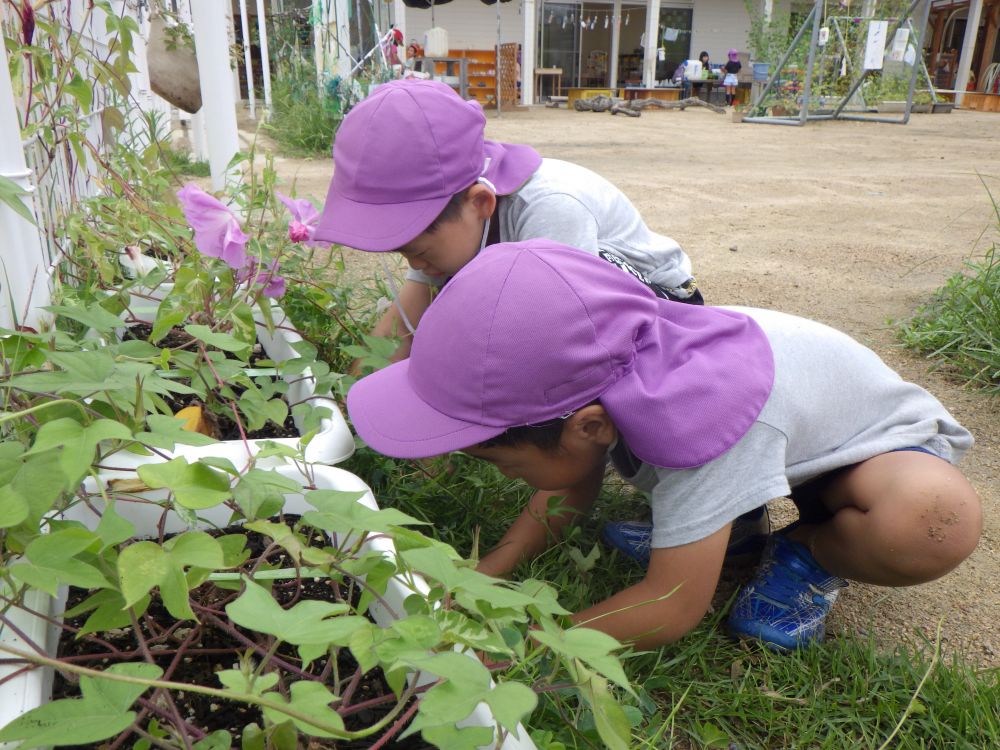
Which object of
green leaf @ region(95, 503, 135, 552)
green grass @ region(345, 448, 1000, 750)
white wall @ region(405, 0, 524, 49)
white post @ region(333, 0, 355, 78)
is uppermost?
white wall @ region(405, 0, 524, 49)

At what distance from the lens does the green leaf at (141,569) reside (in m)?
0.59

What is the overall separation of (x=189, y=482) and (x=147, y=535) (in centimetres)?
57

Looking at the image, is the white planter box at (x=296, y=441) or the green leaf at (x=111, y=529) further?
the white planter box at (x=296, y=441)

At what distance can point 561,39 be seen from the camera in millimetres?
19672

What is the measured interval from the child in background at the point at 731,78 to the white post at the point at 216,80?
1662cm

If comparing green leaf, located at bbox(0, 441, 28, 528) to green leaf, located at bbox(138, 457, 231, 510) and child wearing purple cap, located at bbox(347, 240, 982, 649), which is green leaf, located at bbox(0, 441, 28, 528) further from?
child wearing purple cap, located at bbox(347, 240, 982, 649)

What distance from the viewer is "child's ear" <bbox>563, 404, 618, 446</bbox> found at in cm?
106

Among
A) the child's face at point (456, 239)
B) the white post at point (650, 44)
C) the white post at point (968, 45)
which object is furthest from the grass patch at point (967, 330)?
the white post at point (968, 45)

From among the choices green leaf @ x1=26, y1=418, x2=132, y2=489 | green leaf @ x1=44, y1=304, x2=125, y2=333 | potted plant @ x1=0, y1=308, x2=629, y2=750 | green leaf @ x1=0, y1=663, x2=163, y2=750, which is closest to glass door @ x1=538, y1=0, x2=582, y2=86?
green leaf @ x1=44, y1=304, x2=125, y2=333

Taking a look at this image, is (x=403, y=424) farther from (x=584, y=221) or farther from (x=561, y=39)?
(x=561, y=39)

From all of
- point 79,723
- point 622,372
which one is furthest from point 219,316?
point 79,723

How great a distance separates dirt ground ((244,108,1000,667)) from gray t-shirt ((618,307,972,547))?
30 centimetres

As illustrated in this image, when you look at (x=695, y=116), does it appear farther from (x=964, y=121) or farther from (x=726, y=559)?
(x=726, y=559)

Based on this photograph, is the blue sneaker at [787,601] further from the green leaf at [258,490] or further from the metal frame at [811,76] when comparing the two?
the metal frame at [811,76]
